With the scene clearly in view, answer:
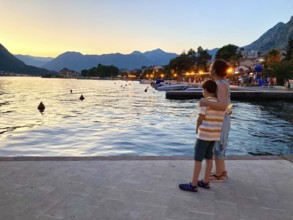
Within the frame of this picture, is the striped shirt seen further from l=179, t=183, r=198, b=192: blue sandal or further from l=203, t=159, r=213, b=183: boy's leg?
l=179, t=183, r=198, b=192: blue sandal

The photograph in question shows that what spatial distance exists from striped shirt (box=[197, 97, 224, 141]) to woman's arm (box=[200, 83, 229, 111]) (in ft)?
0.28

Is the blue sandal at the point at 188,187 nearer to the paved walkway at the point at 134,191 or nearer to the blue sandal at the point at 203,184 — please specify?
the paved walkway at the point at 134,191

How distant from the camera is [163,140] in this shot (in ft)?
54.7

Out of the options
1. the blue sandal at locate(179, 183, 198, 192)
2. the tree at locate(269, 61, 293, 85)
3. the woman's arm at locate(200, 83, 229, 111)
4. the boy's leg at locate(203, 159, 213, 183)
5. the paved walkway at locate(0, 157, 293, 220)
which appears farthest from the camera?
the tree at locate(269, 61, 293, 85)

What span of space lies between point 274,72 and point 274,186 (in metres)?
67.0

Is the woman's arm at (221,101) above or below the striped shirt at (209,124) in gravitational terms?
above

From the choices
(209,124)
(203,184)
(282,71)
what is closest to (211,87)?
(209,124)

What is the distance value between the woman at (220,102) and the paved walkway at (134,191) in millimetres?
271

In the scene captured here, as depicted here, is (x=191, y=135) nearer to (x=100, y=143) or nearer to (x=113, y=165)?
(x=100, y=143)

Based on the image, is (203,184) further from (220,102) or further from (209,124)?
(220,102)

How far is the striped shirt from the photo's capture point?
574 centimetres

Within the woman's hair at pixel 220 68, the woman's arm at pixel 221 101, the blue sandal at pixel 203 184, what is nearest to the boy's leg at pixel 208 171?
the blue sandal at pixel 203 184

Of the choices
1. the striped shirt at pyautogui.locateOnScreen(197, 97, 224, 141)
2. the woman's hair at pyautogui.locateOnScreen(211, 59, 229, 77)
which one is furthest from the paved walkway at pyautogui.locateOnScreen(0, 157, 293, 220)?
the woman's hair at pyautogui.locateOnScreen(211, 59, 229, 77)

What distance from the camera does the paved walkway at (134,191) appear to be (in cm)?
491
